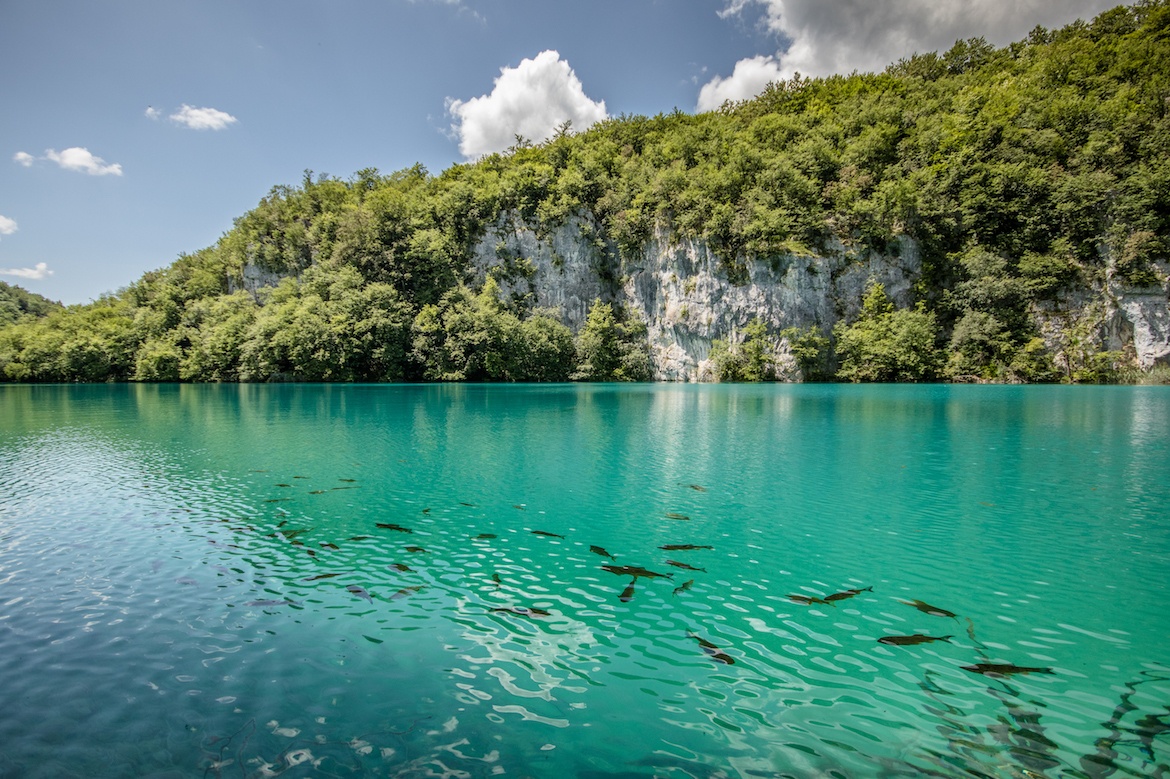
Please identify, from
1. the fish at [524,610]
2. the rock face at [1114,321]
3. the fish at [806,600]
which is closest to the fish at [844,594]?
the fish at [806,600]

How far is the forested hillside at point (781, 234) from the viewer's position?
2351 inches

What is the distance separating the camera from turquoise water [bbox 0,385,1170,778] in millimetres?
4715

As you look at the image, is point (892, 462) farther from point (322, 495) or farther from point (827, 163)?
point (827, 163)

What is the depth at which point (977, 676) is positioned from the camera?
584cm

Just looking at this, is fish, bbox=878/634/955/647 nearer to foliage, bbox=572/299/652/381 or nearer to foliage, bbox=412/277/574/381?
foliage, bbox=412/277/574/381

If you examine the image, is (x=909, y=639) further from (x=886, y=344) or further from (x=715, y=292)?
(x=715, y=292)

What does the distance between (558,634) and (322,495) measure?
9.60 m

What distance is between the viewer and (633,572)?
888cm

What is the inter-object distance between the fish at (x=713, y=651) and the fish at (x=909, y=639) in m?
2.08

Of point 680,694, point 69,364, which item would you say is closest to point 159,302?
point 69,364

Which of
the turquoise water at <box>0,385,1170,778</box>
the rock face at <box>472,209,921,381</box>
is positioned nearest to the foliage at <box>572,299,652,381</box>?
the rock face at <box>472,209,921,381</box>

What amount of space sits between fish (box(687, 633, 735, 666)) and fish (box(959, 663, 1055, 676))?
2666 millimetres

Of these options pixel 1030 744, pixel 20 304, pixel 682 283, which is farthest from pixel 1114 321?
pixel 20 304

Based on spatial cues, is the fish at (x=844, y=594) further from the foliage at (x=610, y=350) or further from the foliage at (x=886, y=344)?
the foliage at (x=610, y=350)
